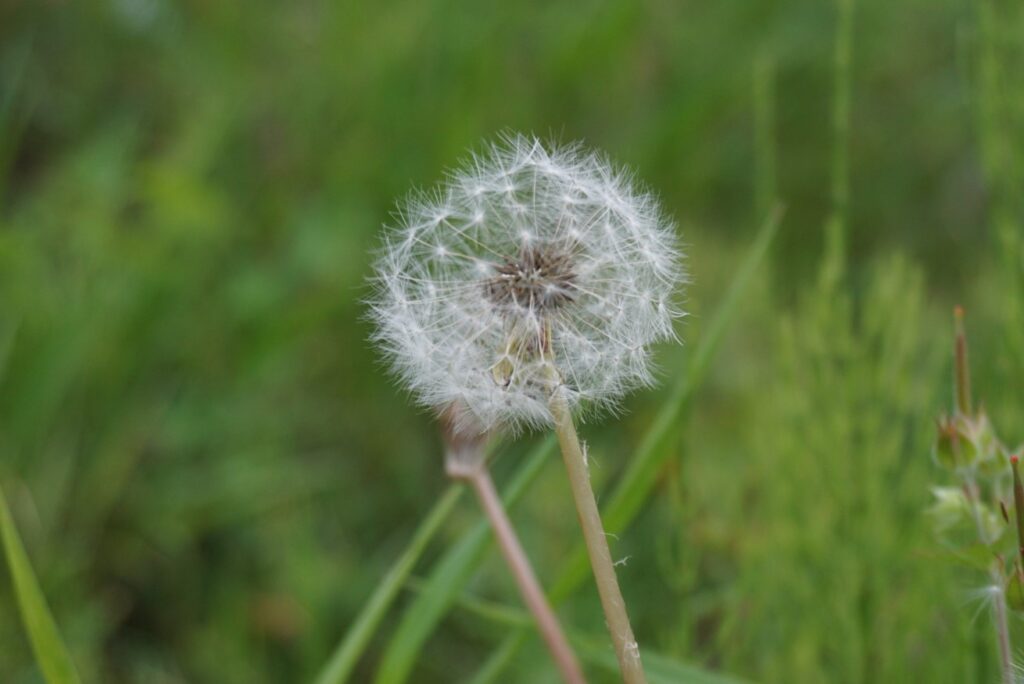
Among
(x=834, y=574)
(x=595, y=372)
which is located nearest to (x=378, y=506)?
(x=834, y=574)

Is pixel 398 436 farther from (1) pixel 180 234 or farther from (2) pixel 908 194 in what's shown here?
(2) pixel 908 194

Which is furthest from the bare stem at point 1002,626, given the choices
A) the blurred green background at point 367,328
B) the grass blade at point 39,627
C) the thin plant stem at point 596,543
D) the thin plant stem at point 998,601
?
the grass blade at point 39,627

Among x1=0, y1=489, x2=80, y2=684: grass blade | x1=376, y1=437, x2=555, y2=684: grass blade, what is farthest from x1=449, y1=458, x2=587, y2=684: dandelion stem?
x1=0, y1=489, x2=80, y2=684: grass blade

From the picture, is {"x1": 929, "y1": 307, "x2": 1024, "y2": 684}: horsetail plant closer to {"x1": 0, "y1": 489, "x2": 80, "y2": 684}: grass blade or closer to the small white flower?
the small white flower

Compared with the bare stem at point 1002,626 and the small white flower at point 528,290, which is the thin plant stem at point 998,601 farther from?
the small white flower at point 528,290

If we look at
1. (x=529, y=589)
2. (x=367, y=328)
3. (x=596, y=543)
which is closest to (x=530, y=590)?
(x=529, y=589)

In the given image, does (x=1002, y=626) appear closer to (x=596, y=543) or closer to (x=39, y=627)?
(x=596, y=543)
